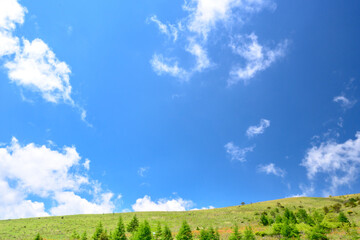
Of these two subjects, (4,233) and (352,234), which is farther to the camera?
(4,233)

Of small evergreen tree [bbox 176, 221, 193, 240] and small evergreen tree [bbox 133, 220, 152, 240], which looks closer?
small evergreen tree [bbox 133, 220, 152, 240]

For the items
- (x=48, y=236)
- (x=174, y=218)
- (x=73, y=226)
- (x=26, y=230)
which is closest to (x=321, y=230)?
(x=174, y=218)

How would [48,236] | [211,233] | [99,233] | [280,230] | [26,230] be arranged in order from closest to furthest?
[211,233] → [280,230] → [99,233] → [48,236] → [26,230]

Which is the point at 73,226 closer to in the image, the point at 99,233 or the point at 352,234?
the point at 99,233

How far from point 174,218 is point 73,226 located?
3704cm

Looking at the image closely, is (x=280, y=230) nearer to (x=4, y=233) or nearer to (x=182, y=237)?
(x=182, y=237)

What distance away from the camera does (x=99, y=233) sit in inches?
1796

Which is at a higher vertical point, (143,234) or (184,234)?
(143,234)

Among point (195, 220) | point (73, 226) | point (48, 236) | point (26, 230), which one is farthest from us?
point (195, 220)

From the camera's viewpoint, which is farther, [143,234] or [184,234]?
[184,234]

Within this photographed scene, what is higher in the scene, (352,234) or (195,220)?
(195,220)

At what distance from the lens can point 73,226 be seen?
262 feet

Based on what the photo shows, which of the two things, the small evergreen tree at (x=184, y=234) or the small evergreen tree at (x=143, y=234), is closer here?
the small evergreen tree at (x=143, y=234)

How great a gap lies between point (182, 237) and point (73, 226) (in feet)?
186
